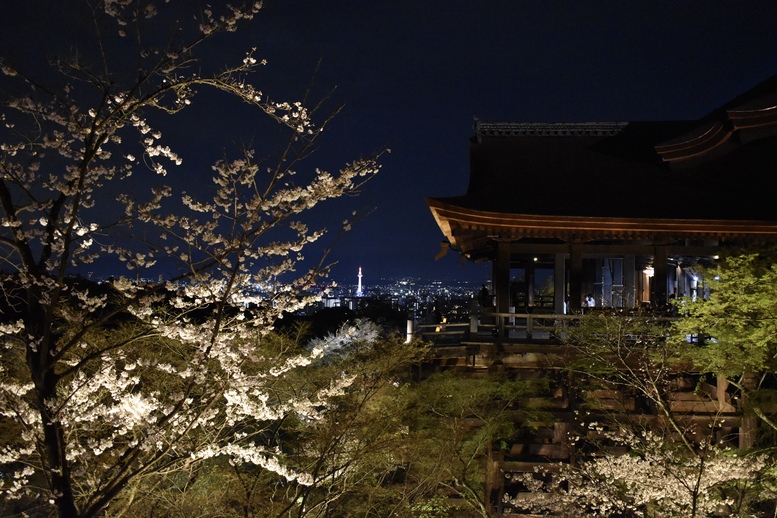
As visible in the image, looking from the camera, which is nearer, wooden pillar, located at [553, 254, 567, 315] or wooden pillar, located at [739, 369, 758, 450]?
wooden pillar, located at [739, 369, 758, 450]

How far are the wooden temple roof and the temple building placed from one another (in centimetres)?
2

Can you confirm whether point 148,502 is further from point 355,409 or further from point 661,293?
point 661,293

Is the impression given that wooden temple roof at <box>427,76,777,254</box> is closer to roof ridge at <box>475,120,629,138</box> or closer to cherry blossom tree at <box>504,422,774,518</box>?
roof ridge at <box>475,120,629,138</box>

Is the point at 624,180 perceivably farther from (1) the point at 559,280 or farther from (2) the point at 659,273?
(1) the point at 559,280

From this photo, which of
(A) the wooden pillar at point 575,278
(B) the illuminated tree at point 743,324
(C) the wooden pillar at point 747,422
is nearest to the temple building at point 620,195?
(A) the wooden pillar at point 575,278

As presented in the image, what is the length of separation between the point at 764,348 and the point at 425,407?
5.52m

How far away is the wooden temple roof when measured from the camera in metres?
10.3

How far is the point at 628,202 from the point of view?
11164mm

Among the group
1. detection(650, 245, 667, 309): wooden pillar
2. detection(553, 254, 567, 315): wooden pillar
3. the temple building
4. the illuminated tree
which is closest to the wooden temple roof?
the temple building

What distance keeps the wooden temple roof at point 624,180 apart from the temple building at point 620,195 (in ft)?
0.08

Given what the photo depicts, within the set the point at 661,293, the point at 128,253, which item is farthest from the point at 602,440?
the point at 128,253

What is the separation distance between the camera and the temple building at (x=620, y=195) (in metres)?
10.4

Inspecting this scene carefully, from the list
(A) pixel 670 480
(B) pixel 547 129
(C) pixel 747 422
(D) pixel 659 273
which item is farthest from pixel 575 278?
(B) pixel 547 129

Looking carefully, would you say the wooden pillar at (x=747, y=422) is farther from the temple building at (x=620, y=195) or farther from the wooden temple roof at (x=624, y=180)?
the wooden temple roof at (x=624, y=180)
